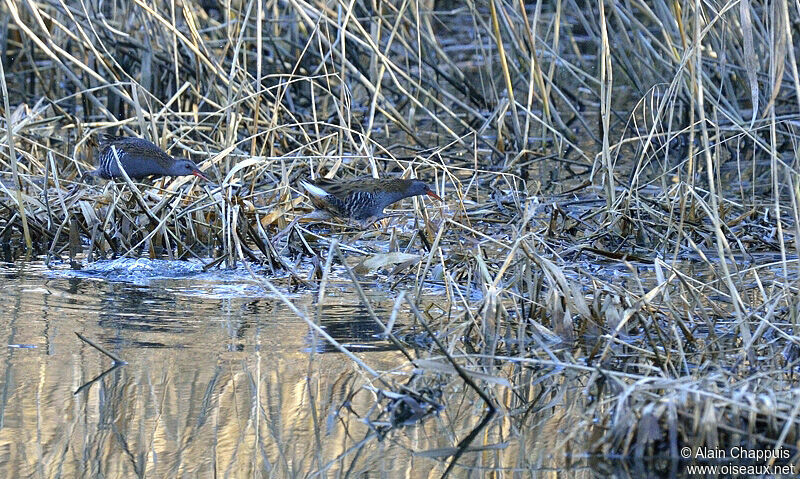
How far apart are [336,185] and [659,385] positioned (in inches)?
112

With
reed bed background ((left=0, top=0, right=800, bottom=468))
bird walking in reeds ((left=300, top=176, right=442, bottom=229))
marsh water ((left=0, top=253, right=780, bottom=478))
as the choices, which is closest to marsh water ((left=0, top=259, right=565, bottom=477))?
marsh water ((left=0, top=253, right=780, bottom=478))

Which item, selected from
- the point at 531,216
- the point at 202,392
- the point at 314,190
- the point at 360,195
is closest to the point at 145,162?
the point at 314,190

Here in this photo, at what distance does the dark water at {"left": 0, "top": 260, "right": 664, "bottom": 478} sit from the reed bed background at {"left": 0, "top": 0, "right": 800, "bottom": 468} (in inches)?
5.0

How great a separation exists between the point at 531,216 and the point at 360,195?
1761 mm

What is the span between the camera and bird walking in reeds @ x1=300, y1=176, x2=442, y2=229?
5309mm

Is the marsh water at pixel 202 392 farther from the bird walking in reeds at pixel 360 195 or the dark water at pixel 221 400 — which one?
the bird walking in reeds at pixel 360 195

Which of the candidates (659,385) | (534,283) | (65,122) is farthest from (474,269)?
(65,122)

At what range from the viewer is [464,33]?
11469 millimetres

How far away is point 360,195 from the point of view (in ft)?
17.7

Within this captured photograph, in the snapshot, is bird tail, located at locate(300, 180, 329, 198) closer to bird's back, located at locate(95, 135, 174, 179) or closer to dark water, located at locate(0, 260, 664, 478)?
bird's back, located at locate(95, 135, 174, 179)

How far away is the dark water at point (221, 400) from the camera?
266 cm

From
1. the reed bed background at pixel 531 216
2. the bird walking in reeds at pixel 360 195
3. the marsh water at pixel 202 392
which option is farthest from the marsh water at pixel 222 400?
the bird walking in reeds at pixel 360 195

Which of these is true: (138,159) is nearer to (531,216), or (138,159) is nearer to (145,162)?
(145,162)

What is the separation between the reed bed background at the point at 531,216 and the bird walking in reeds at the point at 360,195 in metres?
0.09
